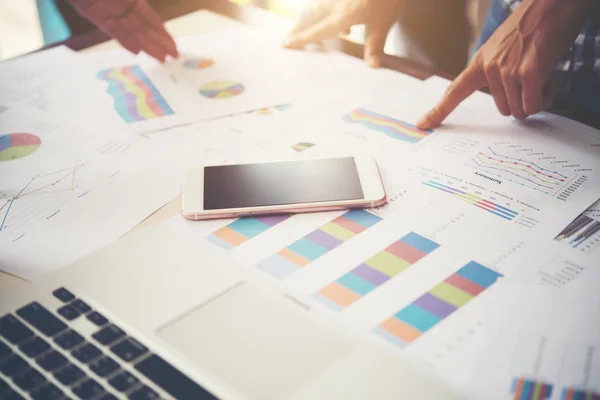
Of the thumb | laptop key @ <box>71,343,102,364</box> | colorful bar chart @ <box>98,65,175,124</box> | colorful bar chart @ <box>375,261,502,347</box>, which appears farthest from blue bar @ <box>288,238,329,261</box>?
the thumb

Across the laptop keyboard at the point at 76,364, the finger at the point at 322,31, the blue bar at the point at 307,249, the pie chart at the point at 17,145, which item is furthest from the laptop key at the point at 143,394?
the finger at the point at 322,31

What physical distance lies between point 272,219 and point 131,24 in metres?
0.56

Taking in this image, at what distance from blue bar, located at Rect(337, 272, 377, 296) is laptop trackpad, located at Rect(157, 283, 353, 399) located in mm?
55

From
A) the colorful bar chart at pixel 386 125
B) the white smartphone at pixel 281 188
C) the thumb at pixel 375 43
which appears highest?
the thumb at pixel 375 43

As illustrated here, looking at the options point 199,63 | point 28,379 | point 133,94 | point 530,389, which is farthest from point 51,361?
point 199,63

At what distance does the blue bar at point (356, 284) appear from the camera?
0.53m

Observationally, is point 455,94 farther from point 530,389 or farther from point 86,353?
point 86,353

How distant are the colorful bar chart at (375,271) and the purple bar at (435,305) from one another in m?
0.04

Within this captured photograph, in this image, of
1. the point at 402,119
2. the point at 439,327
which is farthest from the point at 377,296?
the point at 402,119

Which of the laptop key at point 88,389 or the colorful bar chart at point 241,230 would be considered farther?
the colorful bar chart at point 241,230

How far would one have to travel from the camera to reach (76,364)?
1.52 ft

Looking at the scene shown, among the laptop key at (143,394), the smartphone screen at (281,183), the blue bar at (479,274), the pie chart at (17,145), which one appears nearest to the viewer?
the laptop key at (143,394)

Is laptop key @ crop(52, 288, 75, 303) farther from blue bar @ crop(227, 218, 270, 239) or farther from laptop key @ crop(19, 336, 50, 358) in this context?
blue bar @ crop(227, 218, 270, 239)

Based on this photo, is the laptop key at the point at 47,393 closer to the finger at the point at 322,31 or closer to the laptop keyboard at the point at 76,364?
the laptop keyboard at the point at 76,364
